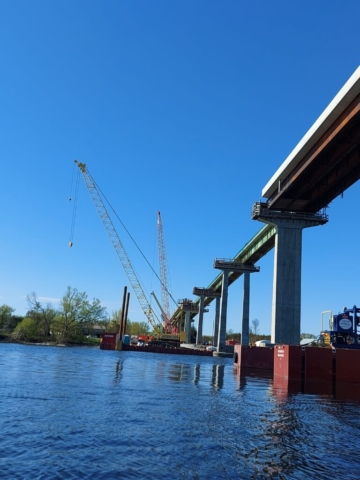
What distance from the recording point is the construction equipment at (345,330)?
40312 mm

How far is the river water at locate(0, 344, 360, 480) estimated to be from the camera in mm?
10547

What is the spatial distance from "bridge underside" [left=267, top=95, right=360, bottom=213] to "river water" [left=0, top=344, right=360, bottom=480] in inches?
820

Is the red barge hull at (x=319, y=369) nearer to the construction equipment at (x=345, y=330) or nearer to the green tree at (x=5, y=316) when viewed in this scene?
the construction equipment at (x=345, y=330)

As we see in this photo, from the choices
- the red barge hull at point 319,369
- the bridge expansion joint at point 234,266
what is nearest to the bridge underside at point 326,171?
the red barge hull at point 319,369

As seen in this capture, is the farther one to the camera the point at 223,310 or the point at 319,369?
the point at 223,310

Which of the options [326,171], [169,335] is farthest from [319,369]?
[169,335]

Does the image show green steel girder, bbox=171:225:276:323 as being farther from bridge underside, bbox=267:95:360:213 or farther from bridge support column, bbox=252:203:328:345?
bridge underside, bbox=267:95:360:213

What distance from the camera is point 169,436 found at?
1391 cm

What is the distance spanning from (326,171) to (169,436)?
34.3 m

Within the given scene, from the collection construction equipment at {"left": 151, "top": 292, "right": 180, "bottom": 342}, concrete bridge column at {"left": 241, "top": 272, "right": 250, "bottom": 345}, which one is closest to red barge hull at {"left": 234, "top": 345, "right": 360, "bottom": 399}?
concrete bridge column at {"left": 241, "top": 272, "right": 250, "bottom": 345}

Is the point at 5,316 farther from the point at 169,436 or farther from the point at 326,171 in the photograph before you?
the point at 169,436

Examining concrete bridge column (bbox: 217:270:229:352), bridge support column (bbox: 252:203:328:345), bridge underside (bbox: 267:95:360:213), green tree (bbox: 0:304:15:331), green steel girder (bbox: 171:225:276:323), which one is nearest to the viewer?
bridge underside (bbox: 267:95:360:213)

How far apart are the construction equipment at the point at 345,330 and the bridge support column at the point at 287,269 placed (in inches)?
333

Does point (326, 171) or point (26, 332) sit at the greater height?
point (326, 171)
